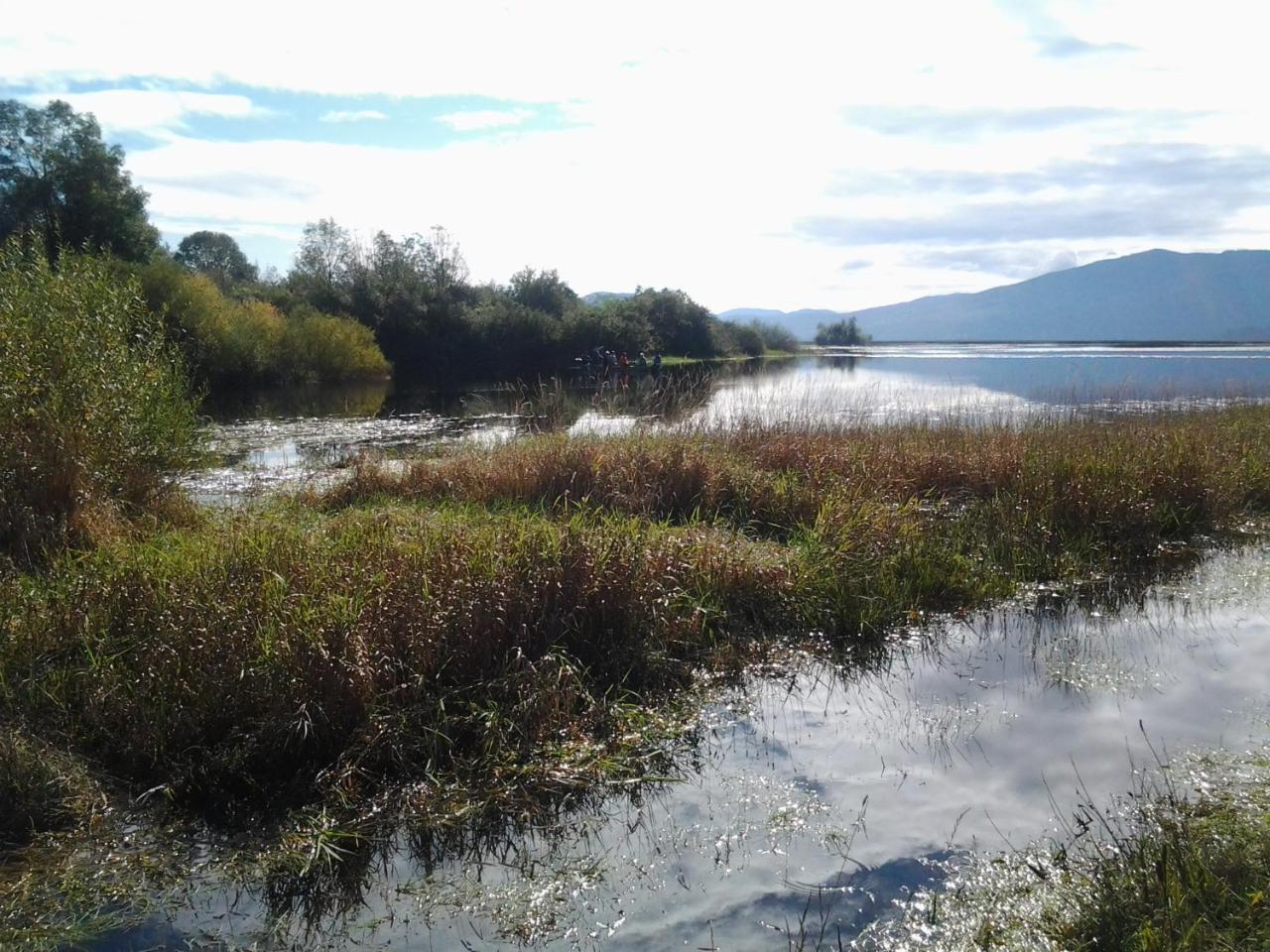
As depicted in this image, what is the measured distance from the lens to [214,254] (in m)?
91.0

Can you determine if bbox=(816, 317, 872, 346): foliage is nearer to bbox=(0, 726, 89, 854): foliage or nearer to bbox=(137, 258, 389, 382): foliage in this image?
bbox=(137, 258, 389, 382): foliage

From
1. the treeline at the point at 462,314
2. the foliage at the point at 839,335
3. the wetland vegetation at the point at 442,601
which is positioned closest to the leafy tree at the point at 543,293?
the treeline at the point at 462,314

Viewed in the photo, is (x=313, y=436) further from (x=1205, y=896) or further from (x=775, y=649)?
(x=1205, y=896)

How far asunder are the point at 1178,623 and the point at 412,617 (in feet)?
22.8

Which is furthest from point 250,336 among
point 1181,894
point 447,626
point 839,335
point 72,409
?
point 839,335

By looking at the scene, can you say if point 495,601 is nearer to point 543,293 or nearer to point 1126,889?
point 1126,889

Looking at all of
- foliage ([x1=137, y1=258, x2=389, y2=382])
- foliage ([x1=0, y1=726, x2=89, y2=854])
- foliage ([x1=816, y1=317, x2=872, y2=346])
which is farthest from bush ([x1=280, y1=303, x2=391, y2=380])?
foliage ([x1=816, y1=317, x2=872, y2=346])

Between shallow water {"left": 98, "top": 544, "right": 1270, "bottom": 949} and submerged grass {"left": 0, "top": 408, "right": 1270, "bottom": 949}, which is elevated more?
submerged grass {"left": 0, "top": 408, "right": 1270, "bottom": 949}

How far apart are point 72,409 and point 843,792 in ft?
29.2

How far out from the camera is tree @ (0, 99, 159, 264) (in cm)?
4141

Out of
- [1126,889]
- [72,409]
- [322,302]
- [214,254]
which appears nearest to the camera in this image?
[1126,889]

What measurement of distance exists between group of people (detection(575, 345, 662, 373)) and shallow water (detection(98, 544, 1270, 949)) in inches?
1386

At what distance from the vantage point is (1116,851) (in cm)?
423

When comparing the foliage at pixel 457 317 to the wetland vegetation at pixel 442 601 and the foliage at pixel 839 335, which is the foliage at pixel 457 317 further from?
the foliage at pixel 839 335
